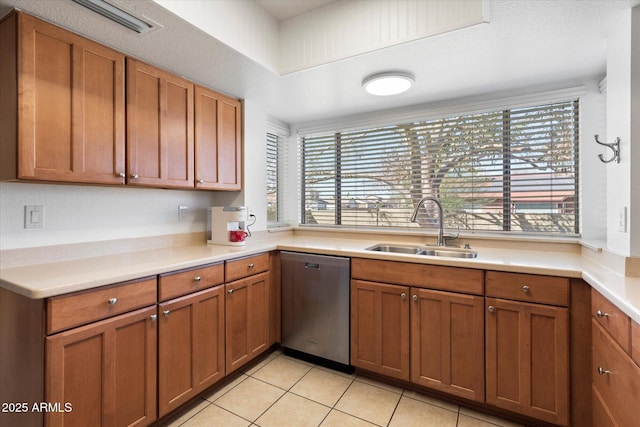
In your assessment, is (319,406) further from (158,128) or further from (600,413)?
(158,128)

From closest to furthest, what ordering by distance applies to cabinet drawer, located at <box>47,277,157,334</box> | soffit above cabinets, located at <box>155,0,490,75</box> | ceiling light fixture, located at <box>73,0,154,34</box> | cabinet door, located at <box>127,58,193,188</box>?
cabinet drawer, located at <box>47,277,157,334</box>, ceiling light fixture, located at <box>73,0,154,34</box>, soffit above cabinets, located at <box>155,0,490,75</box>, cabinet door, located at <box>127,58,193,188</box>

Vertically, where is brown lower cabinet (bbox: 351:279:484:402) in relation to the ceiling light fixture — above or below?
below

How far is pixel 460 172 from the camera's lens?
2.52m

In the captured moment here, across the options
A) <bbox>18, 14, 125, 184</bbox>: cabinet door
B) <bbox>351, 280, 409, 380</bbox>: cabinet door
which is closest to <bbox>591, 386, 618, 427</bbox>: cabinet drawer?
<bbox>351, 280, 409, 380</bbox>: cabinet door

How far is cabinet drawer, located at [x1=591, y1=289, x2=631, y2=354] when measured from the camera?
1.11 metres

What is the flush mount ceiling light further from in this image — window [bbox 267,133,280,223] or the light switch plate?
the light switch plate

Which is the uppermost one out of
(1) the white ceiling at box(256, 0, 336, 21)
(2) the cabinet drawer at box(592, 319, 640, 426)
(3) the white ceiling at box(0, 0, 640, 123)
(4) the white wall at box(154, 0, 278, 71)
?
(1) the white ceiling at box(256, 0, 336, 21)

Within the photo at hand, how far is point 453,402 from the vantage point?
188cm

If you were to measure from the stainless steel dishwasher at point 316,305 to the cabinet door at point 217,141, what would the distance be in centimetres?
78

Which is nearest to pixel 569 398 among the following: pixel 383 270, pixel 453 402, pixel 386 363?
pixel 453 402

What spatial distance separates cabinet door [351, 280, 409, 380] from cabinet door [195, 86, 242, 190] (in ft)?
4.27

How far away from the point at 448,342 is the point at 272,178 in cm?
224

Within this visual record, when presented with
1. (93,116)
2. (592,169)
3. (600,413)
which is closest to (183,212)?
(93,116)

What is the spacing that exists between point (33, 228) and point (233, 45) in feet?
4.90
